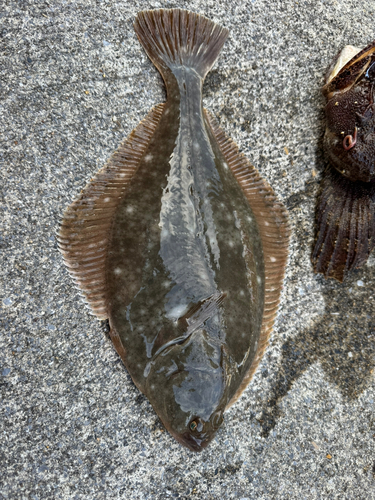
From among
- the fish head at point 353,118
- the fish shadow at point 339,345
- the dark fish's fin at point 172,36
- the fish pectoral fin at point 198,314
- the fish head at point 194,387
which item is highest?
the dark fish's fin at point 172,36

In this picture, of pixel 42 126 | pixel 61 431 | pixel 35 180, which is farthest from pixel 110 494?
pixel 42 126

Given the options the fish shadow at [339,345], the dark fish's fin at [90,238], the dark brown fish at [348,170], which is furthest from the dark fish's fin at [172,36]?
the fish shadow at [339,345]

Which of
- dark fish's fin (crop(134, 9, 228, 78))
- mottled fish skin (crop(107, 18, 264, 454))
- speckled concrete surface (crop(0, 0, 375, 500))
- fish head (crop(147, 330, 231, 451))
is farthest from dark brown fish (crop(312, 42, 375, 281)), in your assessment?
fish head (crop(147, 330, 231, 451))

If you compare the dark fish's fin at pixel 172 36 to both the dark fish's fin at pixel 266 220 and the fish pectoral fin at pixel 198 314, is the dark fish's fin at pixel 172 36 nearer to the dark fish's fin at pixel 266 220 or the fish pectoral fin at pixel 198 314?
the dark fish's fin at pixel 266 220

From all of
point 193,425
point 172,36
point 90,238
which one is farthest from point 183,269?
point 172,36

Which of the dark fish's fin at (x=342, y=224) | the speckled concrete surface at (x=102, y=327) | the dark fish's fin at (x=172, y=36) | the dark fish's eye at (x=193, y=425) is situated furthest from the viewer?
the dark fish's fin at (x=342, y=224)

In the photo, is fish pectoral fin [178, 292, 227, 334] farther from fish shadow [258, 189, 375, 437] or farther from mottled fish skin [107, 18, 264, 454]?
fish shadow [258, 189, 375, 437]

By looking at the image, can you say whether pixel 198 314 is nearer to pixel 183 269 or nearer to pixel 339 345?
pixel 183 269
